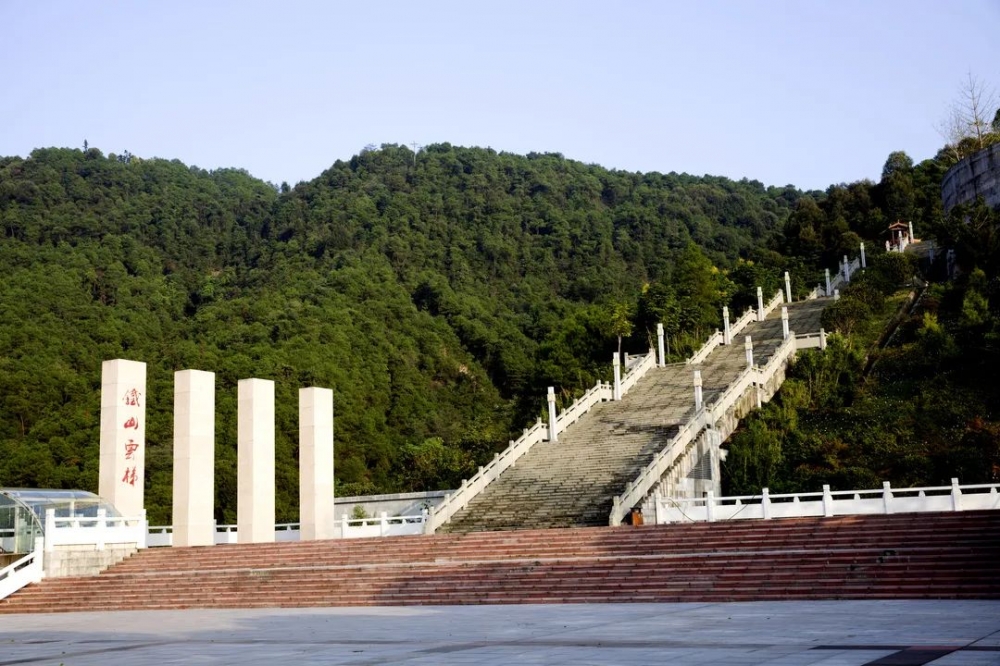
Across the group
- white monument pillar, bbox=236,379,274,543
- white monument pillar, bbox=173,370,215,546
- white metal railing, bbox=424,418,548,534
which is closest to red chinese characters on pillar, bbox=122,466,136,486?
white monument pillar, bbox=173,370,215,546

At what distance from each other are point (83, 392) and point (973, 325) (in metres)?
41.8

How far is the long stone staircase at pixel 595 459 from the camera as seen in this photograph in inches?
1094

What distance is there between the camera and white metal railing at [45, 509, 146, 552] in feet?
85.4

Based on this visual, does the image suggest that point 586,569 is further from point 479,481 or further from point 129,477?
point 129,477

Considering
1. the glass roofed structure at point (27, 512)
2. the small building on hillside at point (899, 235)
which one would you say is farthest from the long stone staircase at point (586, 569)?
the small building on hillside at point (899, 235)

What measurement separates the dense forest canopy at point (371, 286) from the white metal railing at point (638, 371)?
4.91 metres

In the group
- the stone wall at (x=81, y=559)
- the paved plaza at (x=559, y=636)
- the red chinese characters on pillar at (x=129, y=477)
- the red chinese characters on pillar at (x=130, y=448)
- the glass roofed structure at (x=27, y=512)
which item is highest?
the red chinese characters on pillar at (x=130, y=448)

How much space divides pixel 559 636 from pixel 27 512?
729 inches

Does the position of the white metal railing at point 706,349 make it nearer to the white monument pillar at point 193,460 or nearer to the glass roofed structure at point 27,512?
the white monument pillar at point 193,460

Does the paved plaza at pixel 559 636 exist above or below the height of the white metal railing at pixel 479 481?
below

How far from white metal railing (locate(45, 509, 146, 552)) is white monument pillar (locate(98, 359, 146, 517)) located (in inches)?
33.5

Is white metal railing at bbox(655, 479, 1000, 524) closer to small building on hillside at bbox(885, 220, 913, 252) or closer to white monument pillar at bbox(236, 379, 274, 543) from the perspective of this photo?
white monument pillar at bbox(236, 379, 274, 543)

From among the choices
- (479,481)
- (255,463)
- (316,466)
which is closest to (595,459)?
(479,481)

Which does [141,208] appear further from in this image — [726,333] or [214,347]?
[726,333]
